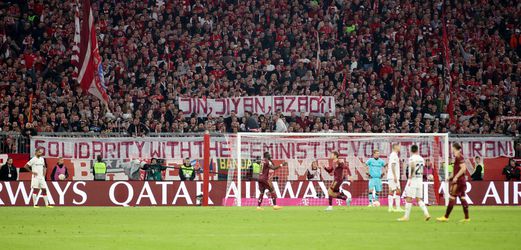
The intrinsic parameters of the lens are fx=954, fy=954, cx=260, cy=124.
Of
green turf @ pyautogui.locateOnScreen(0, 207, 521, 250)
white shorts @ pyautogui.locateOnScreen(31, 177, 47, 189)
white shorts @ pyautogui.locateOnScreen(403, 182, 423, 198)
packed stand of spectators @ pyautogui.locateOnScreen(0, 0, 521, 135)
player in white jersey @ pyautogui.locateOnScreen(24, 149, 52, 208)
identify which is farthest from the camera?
packed stand of spectators @ pyautogui.locateOnScreen(0, 0, 521, 135)

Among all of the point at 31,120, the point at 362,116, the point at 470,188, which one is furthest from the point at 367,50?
the point at 31,120

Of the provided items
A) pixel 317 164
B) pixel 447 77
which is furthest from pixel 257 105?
pixel 447 77

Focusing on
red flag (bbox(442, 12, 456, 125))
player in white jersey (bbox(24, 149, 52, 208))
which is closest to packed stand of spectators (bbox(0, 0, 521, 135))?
red flag (bbox(442, 12, 456, 125))

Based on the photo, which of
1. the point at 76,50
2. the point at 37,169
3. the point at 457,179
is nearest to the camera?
the point at 457,179

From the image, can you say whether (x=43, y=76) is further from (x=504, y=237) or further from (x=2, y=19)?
(x=504, y=237)

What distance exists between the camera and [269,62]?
37.4 metres

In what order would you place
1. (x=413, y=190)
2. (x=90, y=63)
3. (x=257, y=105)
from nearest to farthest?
1. (x=413, y=190)
2. (x=90, y=63)
3. (x=257, y=105)

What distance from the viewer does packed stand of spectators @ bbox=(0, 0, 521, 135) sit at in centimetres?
3406

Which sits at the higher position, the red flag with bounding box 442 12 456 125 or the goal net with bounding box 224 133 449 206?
the red flag with bounding box 442 12 456 125

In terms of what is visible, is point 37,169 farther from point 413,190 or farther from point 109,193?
point 413,190

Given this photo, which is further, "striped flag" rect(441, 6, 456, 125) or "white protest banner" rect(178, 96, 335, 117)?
"striped flag" rect(441, 6, 456, 125)

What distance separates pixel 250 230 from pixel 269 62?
18.3 metres

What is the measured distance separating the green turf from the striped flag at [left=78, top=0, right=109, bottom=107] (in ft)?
24.9

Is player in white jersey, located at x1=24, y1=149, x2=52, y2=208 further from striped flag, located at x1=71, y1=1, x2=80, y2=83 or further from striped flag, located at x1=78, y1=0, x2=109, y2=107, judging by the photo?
striped flag, located at x1=71, y1=1, x2=80, y2=83
